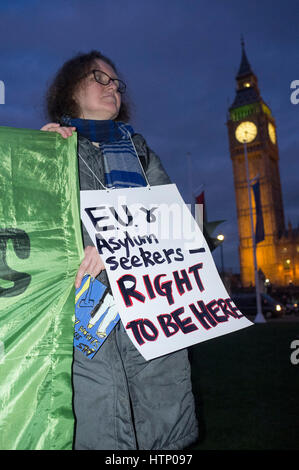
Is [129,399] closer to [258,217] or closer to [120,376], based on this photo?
[120,376]

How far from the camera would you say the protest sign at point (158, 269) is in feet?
4.70

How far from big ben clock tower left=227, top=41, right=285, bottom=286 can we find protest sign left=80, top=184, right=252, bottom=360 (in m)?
56.4

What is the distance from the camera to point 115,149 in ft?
5.61

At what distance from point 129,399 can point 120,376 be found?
0.33 ft

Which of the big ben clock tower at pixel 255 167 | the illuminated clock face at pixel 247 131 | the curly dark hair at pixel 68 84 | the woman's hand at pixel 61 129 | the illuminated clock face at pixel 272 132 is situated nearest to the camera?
the woman's hand at pixel 61 129

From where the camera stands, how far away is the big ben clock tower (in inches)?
2264

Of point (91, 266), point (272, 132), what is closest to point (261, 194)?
point (272, 132)

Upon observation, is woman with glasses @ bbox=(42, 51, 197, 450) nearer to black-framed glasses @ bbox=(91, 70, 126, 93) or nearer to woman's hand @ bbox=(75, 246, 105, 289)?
woman's hand @ bbox=(75, 246, 105, 289)

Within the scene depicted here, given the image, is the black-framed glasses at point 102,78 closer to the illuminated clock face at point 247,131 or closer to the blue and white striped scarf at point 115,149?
the blue and white striped scarf at point 115,149

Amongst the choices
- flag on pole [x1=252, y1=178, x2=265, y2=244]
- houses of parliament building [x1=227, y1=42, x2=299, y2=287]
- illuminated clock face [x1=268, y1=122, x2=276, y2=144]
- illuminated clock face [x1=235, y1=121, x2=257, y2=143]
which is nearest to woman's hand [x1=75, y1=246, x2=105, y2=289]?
flag on pole [x1=252, y1=178, x2=265, y2=244]

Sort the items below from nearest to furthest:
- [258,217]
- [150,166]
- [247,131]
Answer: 1. [150,166]
2. [258,217]
3. [247,131]

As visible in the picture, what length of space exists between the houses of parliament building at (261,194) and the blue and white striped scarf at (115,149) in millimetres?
55361

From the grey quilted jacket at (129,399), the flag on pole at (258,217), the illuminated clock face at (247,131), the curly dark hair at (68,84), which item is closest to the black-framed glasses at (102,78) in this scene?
the curly dark hair at (68,84)

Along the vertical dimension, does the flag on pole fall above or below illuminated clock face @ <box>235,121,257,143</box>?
below
